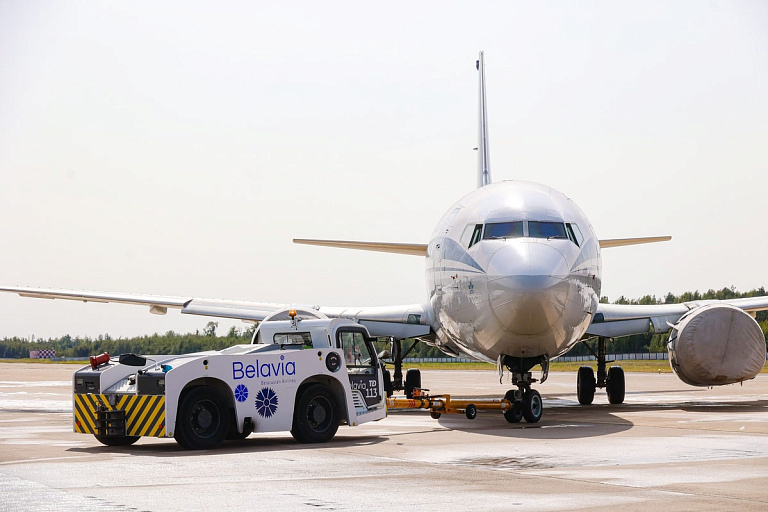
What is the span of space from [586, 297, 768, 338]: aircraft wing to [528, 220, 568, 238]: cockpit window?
5.81 m

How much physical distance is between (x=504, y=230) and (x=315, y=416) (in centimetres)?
520

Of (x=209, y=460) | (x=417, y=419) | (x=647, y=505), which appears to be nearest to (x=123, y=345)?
(x=417, y=419)

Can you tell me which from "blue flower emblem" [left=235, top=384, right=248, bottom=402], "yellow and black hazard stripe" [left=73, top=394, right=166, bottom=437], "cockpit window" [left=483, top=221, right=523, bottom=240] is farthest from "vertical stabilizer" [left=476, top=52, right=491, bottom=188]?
"yellow and black hazard stripe" [left=73, top=394, right=166, bottom=437]

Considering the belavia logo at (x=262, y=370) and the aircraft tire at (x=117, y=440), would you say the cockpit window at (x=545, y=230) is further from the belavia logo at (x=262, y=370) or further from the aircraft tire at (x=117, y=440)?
the aircraft tire at (x=117, y=440)

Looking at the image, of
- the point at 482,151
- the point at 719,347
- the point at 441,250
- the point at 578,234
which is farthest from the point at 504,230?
the point at 482,151

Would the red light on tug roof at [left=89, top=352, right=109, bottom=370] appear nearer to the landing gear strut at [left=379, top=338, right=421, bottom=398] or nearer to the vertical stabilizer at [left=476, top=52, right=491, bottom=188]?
→ the landing gear strut at [left=379, top=338, right=421, bottom=398]

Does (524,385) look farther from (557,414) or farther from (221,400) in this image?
(221,400)

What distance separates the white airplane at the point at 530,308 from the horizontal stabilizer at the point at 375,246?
0.03 m

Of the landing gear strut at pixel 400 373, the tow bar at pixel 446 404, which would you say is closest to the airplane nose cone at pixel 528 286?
the tow bar at pixel 446 404

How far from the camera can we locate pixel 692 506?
882 cm

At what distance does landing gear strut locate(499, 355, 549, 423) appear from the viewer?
62.6ft

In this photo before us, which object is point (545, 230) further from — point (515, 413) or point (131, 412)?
point (131, 412)

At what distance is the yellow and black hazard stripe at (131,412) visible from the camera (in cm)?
1478

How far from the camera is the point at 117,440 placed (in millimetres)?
15727
